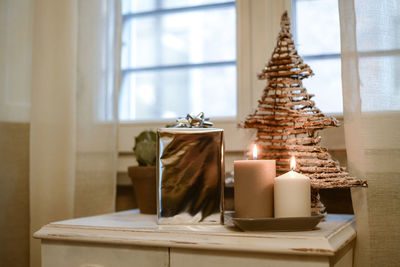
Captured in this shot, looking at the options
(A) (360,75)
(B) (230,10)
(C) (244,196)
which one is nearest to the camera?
(C) (244,196)

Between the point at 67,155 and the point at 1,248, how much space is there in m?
0.32

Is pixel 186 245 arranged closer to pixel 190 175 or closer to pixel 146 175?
pixel 190 175

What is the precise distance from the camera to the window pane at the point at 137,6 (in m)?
1.37

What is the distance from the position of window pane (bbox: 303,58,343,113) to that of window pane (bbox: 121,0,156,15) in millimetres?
598

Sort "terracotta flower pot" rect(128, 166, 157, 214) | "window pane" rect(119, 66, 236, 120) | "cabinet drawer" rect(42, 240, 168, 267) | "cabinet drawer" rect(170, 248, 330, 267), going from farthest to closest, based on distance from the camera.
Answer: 1. "window pane" rect(119, 66, 236, 120)
2. "terracotta flower pot" rect(128, 166, 157, 214)
3. "cabinet drawer" rect(42, 240, 168, 267)
4. "cabinet drawer" rect(170, 248, 330, 267)

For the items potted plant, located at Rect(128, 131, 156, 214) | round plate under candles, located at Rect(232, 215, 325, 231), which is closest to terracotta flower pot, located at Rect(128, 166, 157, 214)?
potted plant, located at Rect(128, 131, 156, 214)

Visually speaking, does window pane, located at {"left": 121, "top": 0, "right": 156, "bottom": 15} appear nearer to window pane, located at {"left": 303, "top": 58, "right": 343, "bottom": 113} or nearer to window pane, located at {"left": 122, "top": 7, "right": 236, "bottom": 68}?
window pane, located at {"left": 122, "top": 7, "right": 236, "bottom": 68}

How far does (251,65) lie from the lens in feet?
3.85

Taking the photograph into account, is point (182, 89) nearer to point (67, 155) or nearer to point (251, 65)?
point (251, 65)

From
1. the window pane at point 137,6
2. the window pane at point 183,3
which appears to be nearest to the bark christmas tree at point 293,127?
the window pane at point 183,3

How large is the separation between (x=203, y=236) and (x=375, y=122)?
0.43 metres

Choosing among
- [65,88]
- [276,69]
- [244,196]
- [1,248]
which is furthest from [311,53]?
[1,248]

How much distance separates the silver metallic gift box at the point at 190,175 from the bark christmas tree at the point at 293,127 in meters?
0.14

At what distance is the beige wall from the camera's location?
3.77 ft
